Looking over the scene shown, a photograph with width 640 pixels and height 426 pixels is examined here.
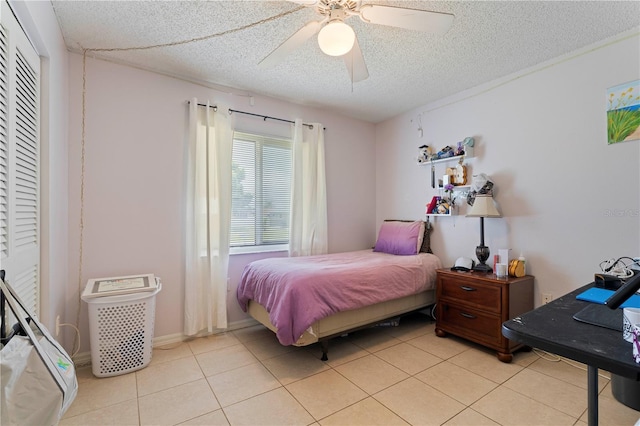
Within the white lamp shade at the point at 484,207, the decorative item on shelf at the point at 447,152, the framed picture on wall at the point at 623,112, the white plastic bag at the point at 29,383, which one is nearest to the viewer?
the white plastic bag at the point at 29,383

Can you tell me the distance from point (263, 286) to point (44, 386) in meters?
1.72

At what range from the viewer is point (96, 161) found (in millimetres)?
2455

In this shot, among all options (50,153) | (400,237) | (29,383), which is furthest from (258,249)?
(29,383)

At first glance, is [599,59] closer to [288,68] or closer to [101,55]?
[288,68]

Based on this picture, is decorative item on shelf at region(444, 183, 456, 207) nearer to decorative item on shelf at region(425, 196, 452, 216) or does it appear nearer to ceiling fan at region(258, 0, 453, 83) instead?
decorative item on shelf at region(425, 196, 452, 216)

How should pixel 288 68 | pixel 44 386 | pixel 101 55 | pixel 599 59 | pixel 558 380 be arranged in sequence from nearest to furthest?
pixel 44 386 < pixel 558 380 < pixel 599 59 < pixel 101 55 < pixel 288 68

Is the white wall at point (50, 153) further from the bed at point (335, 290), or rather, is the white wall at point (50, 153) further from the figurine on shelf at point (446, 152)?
the figurine on shelf at point (446, 152)

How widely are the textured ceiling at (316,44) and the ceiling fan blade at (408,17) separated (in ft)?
1.05

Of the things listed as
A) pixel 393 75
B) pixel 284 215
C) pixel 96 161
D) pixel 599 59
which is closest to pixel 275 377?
pixel 284 215

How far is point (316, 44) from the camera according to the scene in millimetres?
2297

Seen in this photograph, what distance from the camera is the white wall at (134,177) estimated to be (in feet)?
7.93

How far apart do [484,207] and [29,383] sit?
9.84 ft

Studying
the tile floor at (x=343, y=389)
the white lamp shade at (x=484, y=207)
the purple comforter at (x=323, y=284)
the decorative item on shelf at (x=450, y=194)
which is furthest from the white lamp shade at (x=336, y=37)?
the decorative item on shelf at (x=450, y=194)

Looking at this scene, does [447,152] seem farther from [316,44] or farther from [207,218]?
[207,218]
